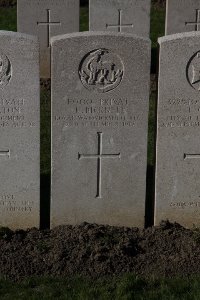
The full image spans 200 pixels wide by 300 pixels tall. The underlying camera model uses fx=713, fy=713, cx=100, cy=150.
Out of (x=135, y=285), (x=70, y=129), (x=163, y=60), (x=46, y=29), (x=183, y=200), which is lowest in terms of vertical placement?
(x=135, y=285)

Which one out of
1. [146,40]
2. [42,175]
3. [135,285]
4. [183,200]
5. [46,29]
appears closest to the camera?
[135,285]

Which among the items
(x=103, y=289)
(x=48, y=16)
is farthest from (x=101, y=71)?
(x=48, y=16)

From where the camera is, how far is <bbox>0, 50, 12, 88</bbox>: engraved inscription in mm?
6352

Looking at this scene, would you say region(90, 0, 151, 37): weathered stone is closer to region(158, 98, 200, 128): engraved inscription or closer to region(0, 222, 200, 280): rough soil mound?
region(158, 98, 200, 128): engraved inscription

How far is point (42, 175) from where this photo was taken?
27.9ft

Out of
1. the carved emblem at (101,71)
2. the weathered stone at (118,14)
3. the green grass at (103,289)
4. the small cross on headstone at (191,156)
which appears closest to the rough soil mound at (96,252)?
the green grass at (103,289)

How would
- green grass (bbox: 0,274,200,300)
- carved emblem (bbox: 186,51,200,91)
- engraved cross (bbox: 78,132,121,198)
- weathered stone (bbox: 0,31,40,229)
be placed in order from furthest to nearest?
1. engraved cross (bbox: 78,132,121,198)
2. carved emblem (bbox: 186,51,200,91)
3. weathered stone (bbox: 0,31,40,229)
4. green grass (bbox: 0,274,200,300)

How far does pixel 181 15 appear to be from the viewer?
41.1 ft

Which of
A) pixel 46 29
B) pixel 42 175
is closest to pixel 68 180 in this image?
pixel 42 175

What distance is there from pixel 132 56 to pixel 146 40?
0.19 meters

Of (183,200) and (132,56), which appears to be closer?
(132,56)

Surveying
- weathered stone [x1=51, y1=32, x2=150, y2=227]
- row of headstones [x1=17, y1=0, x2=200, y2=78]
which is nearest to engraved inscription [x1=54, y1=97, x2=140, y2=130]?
weathered stone [x1=51, y1=32, x2=150, y2=227]

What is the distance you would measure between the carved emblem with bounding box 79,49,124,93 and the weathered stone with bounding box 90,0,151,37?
6069 millimetres

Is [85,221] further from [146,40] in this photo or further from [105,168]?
[146,40]
